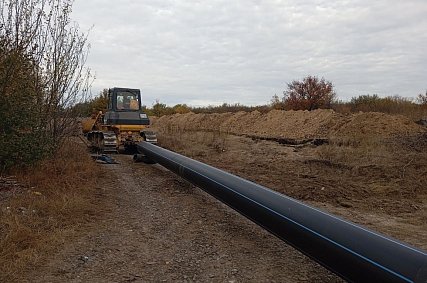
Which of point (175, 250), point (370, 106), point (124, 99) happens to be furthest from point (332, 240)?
point (370, 106)

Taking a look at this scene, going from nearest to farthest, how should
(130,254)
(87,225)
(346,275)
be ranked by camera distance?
1. (346,275)
2. (130,254)
3. (87,225)

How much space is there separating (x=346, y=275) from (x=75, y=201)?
4900 mm

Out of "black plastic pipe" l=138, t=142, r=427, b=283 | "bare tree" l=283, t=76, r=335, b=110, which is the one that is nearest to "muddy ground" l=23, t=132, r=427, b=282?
"black plastic pipe" l=138, t=142, r=427, b=283

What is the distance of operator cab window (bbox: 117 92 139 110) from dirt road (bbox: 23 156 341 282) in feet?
28.7

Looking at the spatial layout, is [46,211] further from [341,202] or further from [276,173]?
[276,173]

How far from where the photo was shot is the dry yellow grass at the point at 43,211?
475 centimetres

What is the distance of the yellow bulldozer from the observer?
1566cm

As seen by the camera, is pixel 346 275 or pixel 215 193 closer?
pixel 346 275

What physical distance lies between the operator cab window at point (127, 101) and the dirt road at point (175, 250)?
28.7ft

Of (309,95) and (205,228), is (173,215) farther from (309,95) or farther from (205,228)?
(309,95)

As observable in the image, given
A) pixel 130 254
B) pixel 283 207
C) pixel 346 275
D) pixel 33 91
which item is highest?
pixel 33 91

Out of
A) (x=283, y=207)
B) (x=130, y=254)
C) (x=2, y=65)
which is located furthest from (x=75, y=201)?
(x=283, y=207)

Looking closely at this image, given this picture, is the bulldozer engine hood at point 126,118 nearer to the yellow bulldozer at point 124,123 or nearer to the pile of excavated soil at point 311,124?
the yellow bulldozer at point 124,123

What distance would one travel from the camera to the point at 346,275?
3.51 metres
